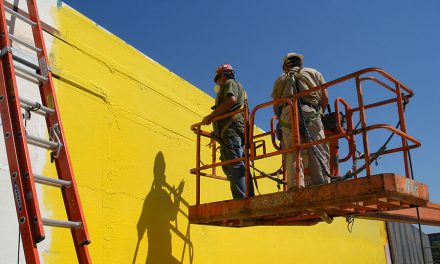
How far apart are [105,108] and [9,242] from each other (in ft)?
6.75

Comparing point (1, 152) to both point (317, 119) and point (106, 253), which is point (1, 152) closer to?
point (106, 253)

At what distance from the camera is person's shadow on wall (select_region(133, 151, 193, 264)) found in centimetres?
607

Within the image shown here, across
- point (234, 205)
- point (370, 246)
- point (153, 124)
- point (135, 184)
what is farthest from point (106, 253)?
point (370, 246)

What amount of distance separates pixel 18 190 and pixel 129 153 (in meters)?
2.68

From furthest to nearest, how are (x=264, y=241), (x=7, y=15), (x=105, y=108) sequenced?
(x=264, y=241) → (x=105, y=108) → (x=7, y=15)

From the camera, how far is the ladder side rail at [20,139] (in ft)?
11.1

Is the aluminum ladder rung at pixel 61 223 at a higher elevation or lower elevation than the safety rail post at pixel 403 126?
lower

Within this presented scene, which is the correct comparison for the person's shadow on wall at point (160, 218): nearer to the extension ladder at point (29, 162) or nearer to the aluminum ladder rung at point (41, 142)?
the extension ladder at point (29, 162)

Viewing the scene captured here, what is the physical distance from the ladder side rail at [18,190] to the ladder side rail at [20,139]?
41 mm

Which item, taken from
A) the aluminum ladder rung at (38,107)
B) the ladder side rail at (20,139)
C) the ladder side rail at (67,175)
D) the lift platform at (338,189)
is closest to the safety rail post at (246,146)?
the lift platform at (338,189)

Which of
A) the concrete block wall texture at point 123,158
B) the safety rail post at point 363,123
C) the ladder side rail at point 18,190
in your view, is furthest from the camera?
the concrete block wall texture at point 123,158

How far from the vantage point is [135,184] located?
6070 millimetres

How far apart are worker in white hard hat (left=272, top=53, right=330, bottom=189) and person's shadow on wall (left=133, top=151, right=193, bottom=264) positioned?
5.86 ft

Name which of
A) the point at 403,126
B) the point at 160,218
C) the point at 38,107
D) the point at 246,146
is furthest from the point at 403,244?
the point at 38,107
